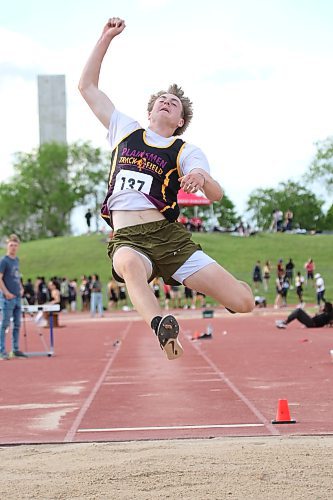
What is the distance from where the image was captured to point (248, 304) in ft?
16.1

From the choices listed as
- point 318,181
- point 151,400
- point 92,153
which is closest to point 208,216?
point 92,153

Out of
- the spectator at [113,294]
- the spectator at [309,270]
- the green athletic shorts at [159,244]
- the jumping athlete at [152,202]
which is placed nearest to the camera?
the jumping athlete at [152,202]

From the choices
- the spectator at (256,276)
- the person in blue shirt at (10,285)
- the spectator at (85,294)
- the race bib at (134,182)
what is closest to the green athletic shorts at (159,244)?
the race bib at (134,182)

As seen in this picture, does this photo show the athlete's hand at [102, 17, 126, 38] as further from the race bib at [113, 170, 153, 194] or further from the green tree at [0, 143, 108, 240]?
the green tree at [0, 143, 108, 240]

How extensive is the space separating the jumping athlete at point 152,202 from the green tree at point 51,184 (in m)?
83.9

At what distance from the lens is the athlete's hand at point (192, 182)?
4480mm

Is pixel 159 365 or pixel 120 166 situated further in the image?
pixel 159 365

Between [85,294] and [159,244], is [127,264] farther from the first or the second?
[85,294]

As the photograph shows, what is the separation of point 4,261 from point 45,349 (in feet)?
14.3

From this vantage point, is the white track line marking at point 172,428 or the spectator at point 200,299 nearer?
the white track line marking at point 172,428

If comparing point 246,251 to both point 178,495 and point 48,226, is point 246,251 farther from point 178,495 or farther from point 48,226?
point 178,495

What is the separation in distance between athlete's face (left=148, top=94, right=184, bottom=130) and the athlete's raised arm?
32cm

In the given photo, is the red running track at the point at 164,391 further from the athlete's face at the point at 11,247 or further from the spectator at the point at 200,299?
the spectator at the point at 200,299

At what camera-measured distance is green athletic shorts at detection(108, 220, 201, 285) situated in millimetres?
4949
